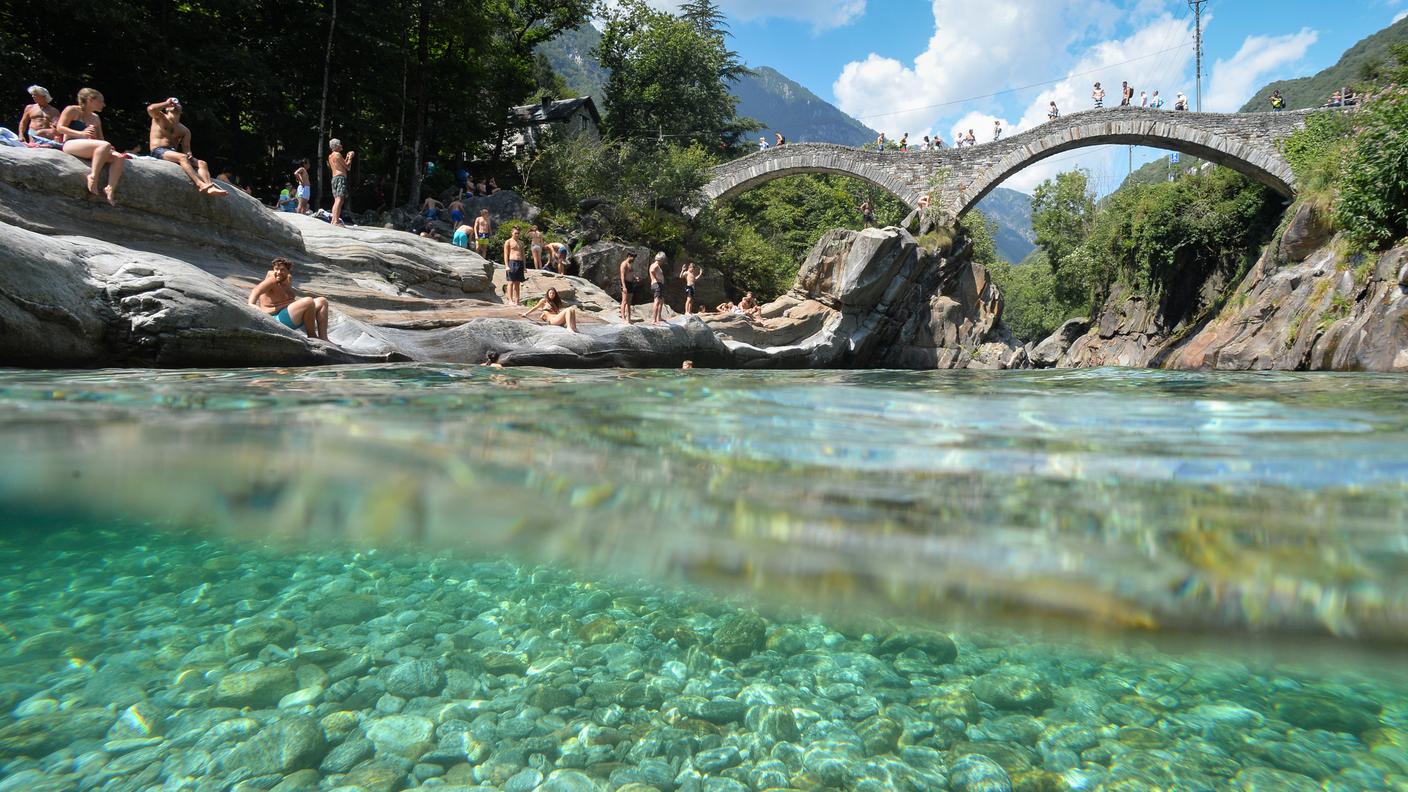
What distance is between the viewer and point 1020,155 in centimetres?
3362

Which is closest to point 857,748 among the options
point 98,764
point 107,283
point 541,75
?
point 98,764

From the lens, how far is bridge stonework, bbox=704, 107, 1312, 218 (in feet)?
94.2

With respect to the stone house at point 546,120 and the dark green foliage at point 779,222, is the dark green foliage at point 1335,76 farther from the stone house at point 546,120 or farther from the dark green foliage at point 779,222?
the stone house at point 546,120

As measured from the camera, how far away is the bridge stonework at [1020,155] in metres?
28.7

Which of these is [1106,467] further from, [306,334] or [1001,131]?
[1001,131]

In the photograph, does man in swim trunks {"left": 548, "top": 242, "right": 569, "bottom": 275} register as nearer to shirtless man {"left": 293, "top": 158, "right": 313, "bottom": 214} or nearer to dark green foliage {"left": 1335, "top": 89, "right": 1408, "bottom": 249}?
shirtless man {"left": 293, "top": 158, "right": 313, "bottom": 214}

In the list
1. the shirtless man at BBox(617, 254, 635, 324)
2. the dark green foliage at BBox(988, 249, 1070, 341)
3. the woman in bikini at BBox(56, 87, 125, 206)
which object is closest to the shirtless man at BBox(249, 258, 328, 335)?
the woman in bikini at BBox(56, 87, 125, 206)

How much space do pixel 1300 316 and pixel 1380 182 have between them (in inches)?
116

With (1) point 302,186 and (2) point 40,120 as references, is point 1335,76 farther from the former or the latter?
(2) point 40,120

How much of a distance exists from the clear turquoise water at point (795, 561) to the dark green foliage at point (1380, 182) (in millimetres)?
13725

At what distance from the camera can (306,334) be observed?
770 cm

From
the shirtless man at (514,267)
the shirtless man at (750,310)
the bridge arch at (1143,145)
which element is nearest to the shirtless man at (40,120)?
the shirtless man at (514,267)

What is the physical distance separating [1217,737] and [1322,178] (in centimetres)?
2272

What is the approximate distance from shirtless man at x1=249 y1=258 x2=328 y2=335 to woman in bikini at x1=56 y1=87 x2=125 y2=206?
2479 millimetres
